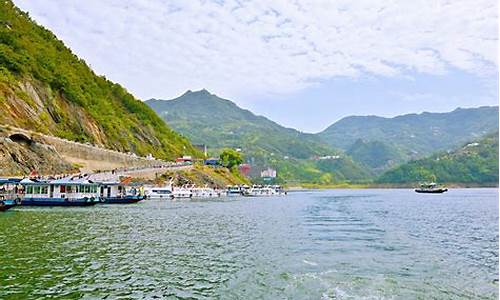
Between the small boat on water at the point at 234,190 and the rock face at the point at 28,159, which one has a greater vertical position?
the rock face at the point at 28,159

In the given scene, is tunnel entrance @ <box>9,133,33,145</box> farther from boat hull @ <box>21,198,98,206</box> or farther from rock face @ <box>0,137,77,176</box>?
boat hull @ <box>21,198,98,206</box>

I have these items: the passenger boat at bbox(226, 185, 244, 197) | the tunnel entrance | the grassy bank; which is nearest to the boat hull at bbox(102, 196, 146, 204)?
the tunnel entrance

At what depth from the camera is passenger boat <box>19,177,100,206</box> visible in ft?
230

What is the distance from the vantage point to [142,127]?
169m

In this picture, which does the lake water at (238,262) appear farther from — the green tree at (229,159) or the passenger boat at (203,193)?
the green tree at (229,159)

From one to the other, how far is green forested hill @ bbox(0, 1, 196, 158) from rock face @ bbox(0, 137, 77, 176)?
23.2 ft

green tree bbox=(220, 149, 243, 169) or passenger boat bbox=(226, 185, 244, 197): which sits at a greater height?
green tree bbox=(220, 149, 243, 169)

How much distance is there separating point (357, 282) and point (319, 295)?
11.0ft

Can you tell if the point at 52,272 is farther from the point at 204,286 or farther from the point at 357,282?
the point at 357,282

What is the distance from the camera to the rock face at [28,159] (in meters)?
75.8

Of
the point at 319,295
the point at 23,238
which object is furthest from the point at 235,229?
the point at 319,295

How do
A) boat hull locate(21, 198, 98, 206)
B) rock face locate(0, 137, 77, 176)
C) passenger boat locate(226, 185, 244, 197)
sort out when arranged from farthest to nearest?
passenger boat locate(226, 185, 244, 197) → rock face locate(0, 137, 77, 176) → boat hull locate(21, 198, 98, 206)

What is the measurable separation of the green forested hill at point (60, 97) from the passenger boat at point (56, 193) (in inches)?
778

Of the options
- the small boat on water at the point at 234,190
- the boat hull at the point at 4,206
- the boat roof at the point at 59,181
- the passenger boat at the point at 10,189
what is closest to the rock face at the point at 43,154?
the passenger boat at the point at 10,189
